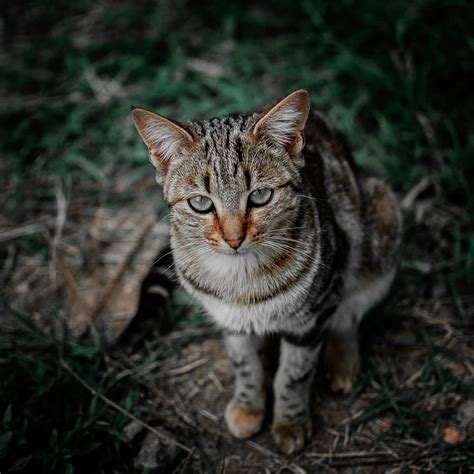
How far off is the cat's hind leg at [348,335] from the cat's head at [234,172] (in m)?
0.74

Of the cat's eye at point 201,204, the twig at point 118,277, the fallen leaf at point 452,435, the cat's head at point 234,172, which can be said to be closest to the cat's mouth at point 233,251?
the cat's head at point 234,172

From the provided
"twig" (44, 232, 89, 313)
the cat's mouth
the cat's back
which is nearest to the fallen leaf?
the cat's back

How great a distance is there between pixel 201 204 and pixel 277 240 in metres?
0.30

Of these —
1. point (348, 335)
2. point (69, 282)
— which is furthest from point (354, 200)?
point (69, 282)

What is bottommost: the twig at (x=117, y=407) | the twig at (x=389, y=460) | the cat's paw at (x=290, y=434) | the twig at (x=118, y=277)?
the twig at (x=389, y=460)

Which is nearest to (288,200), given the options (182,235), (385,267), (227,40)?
(182,235)

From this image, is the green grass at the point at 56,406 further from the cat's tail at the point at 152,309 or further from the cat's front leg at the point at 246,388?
the cat's front leg at the point at 246,388

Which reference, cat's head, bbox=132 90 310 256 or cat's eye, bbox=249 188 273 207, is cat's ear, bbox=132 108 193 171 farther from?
cat's eye, bbox=249 188 273 207

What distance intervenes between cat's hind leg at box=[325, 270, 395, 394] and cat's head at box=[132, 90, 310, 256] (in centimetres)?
74

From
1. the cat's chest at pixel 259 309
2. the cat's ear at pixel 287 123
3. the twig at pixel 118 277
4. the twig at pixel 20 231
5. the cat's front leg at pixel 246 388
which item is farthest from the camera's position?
the twig at pixel 20 231

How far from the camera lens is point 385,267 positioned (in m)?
2.50

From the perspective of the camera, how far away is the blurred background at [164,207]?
7.54 feet

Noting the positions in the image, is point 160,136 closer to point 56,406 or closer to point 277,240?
point 277,240

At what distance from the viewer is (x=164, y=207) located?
325 cm
